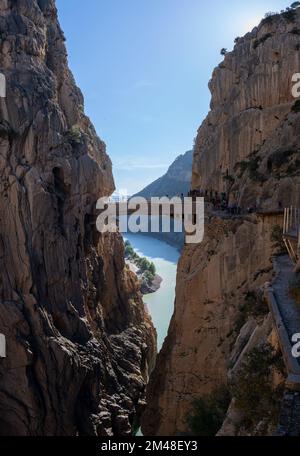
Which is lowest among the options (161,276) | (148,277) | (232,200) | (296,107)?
(161,276)

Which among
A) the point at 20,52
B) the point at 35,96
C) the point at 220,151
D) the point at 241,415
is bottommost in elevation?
the point at 241,415

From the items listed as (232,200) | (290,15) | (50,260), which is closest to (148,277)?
(50,260)

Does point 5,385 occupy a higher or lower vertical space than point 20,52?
lower

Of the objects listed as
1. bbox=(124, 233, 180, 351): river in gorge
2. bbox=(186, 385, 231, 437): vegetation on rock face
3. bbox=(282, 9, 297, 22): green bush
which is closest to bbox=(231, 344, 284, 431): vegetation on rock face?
bbox=(186, 385, 231, 437): vegetation on rock face

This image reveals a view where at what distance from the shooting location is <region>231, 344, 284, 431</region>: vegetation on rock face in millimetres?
9095

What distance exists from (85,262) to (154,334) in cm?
1604

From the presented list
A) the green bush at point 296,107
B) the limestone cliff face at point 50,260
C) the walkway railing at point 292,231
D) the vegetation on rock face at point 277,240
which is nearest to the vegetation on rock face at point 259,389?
the walkway railing at point 292,231

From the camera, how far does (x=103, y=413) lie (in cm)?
3027

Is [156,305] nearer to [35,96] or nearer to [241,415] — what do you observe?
[35,96]

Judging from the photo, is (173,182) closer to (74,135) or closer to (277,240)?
(74,135)

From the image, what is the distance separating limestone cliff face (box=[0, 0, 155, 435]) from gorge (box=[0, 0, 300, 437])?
87 mm

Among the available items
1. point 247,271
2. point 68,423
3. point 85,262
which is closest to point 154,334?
point 85,262

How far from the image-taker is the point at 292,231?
725 inches

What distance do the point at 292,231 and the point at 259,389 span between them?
9796 mm
